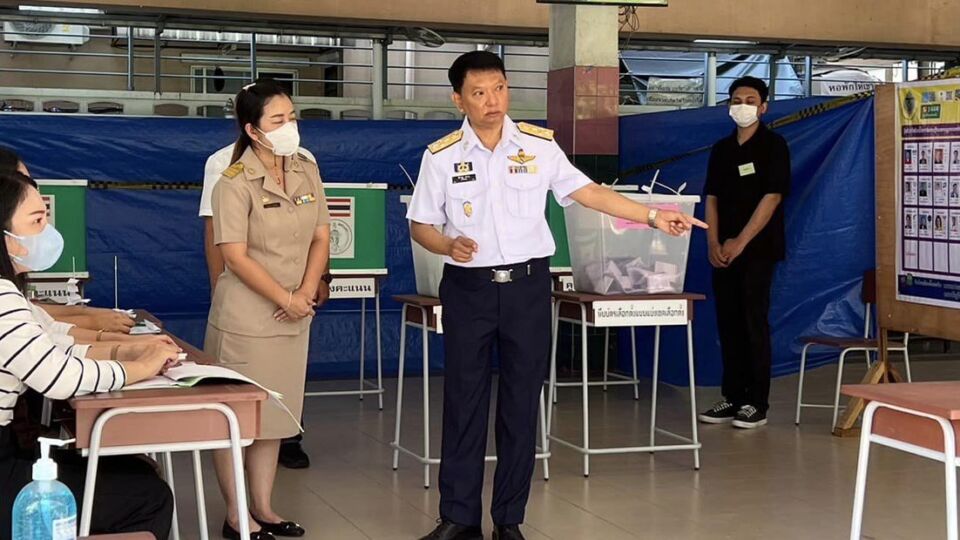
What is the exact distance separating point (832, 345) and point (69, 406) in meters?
4.54

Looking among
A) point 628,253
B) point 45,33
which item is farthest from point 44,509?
point 45,33

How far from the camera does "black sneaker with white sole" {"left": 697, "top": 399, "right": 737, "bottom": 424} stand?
6.79 metres

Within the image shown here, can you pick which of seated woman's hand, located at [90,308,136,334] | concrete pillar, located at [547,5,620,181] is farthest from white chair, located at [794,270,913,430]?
seated woman's hand, located at [90,308,136,334]

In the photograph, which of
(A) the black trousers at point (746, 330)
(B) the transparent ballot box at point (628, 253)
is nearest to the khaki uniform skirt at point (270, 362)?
(B) the transparent ballot box at point (628, 253)

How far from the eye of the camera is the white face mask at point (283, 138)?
13.7 ft

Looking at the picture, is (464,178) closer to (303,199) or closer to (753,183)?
(303,199)

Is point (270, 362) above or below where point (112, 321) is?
below

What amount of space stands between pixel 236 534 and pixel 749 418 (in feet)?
10.6

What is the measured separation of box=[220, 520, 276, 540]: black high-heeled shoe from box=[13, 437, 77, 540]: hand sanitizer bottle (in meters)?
2.24

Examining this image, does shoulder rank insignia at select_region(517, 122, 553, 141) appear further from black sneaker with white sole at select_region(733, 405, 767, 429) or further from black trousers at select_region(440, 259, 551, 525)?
black sneaker with white sole at select_region(733, 405, 767, 429)

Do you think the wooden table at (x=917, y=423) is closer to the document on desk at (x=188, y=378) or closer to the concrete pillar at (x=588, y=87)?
the document on desk at (x=188, y=378)

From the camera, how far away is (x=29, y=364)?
2.86 metres

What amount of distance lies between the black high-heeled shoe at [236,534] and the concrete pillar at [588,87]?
4.37m

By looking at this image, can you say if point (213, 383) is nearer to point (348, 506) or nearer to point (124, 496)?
point (124, 496)
